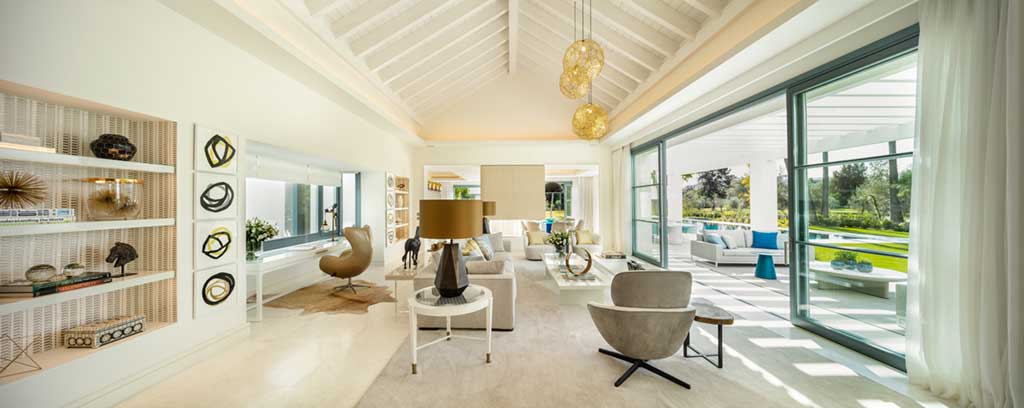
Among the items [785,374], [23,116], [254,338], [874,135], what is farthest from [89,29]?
[874,135]

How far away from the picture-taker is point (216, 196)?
2.84 metres

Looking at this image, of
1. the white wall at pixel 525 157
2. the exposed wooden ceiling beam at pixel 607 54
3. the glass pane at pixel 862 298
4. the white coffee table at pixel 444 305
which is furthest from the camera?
the white wall at pixel 525 157

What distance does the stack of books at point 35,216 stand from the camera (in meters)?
1.74

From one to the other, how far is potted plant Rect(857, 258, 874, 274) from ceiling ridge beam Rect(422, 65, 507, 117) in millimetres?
6618

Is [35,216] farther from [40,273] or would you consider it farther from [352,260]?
[352,260]

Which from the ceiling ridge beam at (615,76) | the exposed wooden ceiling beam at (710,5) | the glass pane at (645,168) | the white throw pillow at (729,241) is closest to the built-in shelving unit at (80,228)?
the exposed wooden ceiling beam at (710,5)

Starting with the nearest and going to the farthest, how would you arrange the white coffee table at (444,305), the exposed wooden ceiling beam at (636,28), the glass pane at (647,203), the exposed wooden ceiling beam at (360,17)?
the white coffee table at (444,305)
the exposed wooden ceiling beam at (360,17)
the exposed wooden ceiling beam at (636,28)
the glass pane at (647,203)

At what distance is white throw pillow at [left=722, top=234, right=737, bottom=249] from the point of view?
6.82m

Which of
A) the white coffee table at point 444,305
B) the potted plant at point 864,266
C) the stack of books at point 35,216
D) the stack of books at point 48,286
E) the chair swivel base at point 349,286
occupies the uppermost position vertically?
the stack of books at point 35,216

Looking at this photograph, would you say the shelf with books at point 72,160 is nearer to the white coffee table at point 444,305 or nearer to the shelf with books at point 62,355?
the shelf with books at point 62,355

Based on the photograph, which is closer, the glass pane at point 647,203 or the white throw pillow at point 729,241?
the glass pane at point 647,203

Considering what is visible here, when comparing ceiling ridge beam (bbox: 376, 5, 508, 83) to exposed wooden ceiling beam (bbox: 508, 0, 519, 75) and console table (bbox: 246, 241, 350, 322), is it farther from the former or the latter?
console table (bbox: 246, 241, 350, 322)

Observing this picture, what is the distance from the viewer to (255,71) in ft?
10.3

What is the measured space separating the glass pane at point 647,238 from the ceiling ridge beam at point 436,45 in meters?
4.86
